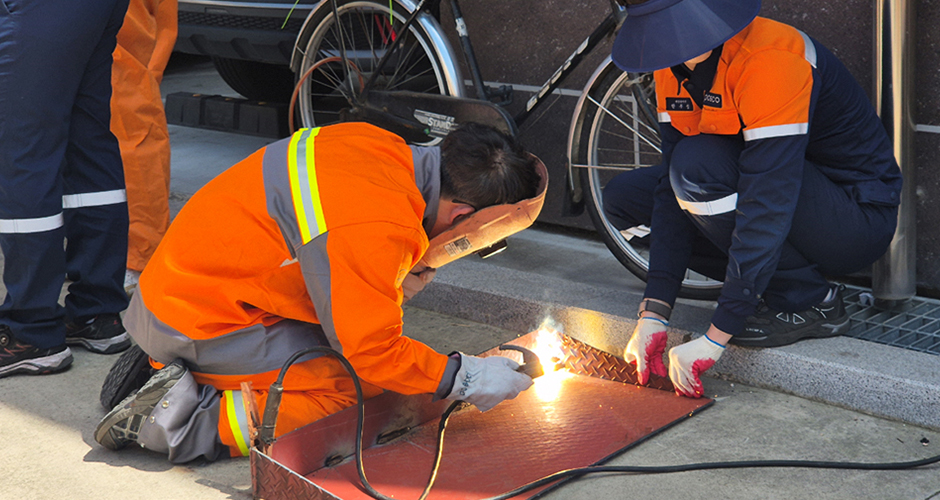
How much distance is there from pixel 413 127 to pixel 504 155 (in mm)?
1538

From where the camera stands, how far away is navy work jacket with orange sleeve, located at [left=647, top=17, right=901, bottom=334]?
6.93ft

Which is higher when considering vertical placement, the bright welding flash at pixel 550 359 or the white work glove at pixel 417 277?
the white work glove at pixel 417 277

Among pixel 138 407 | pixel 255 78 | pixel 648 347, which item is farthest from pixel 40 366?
pixel 255 78

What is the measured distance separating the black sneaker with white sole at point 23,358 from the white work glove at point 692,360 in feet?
5.81

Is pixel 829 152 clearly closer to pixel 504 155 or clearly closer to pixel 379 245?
pixel 504 155

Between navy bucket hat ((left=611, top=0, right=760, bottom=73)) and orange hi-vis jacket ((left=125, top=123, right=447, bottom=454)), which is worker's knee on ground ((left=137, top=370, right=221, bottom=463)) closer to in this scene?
orange hi-vis jacket ((left=125, top=123, right=447, bottom=454))

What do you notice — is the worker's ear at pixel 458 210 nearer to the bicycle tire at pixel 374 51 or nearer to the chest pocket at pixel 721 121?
the chest pocket at pixel 721 121

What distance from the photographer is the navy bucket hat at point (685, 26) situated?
2016 mm

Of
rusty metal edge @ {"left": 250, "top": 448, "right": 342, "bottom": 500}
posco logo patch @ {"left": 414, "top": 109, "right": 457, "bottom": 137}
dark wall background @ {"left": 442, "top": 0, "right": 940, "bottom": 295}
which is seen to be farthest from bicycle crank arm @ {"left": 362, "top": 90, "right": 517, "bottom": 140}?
rusty metal edge @ {"left": 250, "top": 448, "right": 342, "bottom": 500}

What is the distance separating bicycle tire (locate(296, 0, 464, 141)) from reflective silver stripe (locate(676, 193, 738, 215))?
4.65 feet

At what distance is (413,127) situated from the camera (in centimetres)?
359

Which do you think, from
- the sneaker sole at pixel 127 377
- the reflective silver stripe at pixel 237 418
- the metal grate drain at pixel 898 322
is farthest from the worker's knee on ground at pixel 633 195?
the sneaker sole at pixel 127 377

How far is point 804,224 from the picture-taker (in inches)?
91.4

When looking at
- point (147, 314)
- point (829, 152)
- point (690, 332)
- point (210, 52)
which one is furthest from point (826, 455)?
point (210, 52)
